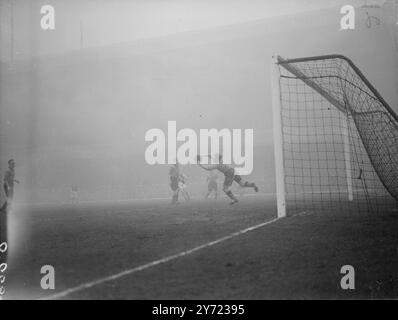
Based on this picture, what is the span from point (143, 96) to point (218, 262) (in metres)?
20.9

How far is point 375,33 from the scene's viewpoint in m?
19.7

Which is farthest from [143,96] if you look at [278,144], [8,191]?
[278,144]

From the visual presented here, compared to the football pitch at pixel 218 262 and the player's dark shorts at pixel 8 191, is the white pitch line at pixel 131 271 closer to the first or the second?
the football pitch at pixel 218 262

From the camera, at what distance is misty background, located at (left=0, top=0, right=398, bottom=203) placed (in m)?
20.4

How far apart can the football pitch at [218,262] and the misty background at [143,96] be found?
14.7 meters

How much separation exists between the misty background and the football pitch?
14723 mm

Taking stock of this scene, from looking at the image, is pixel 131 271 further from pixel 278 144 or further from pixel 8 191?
pixel 8 191

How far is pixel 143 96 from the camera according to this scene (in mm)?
23172

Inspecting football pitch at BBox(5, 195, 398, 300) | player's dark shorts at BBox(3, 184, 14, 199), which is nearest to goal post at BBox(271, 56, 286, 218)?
football pitch at BBox(5, 195, 398, 300)

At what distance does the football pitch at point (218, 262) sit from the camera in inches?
103

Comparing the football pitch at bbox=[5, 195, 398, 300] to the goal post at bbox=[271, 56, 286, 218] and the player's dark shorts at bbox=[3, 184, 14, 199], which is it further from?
the player's dark shorts at bbox=[3, 184, 14, 199]
